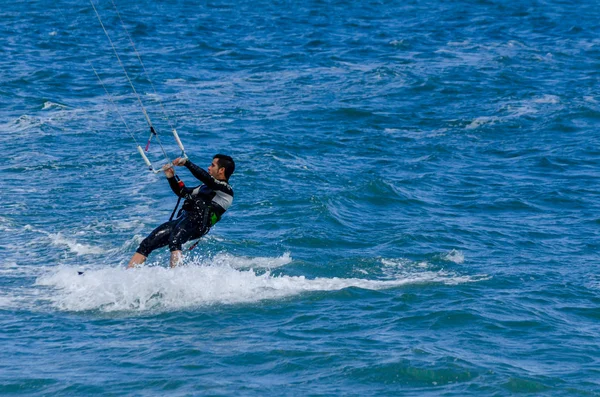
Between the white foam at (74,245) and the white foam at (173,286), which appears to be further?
the white foam at (74,245)

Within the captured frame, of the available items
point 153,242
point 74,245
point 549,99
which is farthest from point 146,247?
point 549,99

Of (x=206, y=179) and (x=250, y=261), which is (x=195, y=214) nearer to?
(x=206, y=179)

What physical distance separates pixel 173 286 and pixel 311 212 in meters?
Answer: 4.99

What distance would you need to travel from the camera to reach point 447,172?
70.4ft

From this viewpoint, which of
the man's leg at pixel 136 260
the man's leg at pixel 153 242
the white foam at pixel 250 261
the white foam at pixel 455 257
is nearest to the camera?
the man's leg at pixel 136 260

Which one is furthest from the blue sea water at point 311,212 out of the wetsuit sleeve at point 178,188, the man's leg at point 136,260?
the wetsuit sleeve at point 178,188

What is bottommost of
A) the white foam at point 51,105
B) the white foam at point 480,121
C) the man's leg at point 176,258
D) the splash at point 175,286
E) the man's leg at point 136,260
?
the white foam at point 480,121

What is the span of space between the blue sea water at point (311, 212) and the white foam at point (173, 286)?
0.12 ft

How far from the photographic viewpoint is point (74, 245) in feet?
52.7

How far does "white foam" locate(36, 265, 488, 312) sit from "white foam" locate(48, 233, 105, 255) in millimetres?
1575

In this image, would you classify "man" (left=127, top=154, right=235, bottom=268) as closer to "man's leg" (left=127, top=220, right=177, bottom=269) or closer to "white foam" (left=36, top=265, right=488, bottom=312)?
"man's leg" (left=127, top=220, right=177, bottom=269)

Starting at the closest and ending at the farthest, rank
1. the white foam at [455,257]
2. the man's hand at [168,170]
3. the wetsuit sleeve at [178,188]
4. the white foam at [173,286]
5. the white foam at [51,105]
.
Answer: the man's hand at [168,170] → the white foam at [173,286] → the wetsuit sleeve at [178,188] → the white foam at [455,257] → the white foam at [51,105]

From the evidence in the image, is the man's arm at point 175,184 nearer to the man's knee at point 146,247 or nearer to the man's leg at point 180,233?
the man's leg at point 180,233

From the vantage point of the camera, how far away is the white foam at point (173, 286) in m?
13.1
